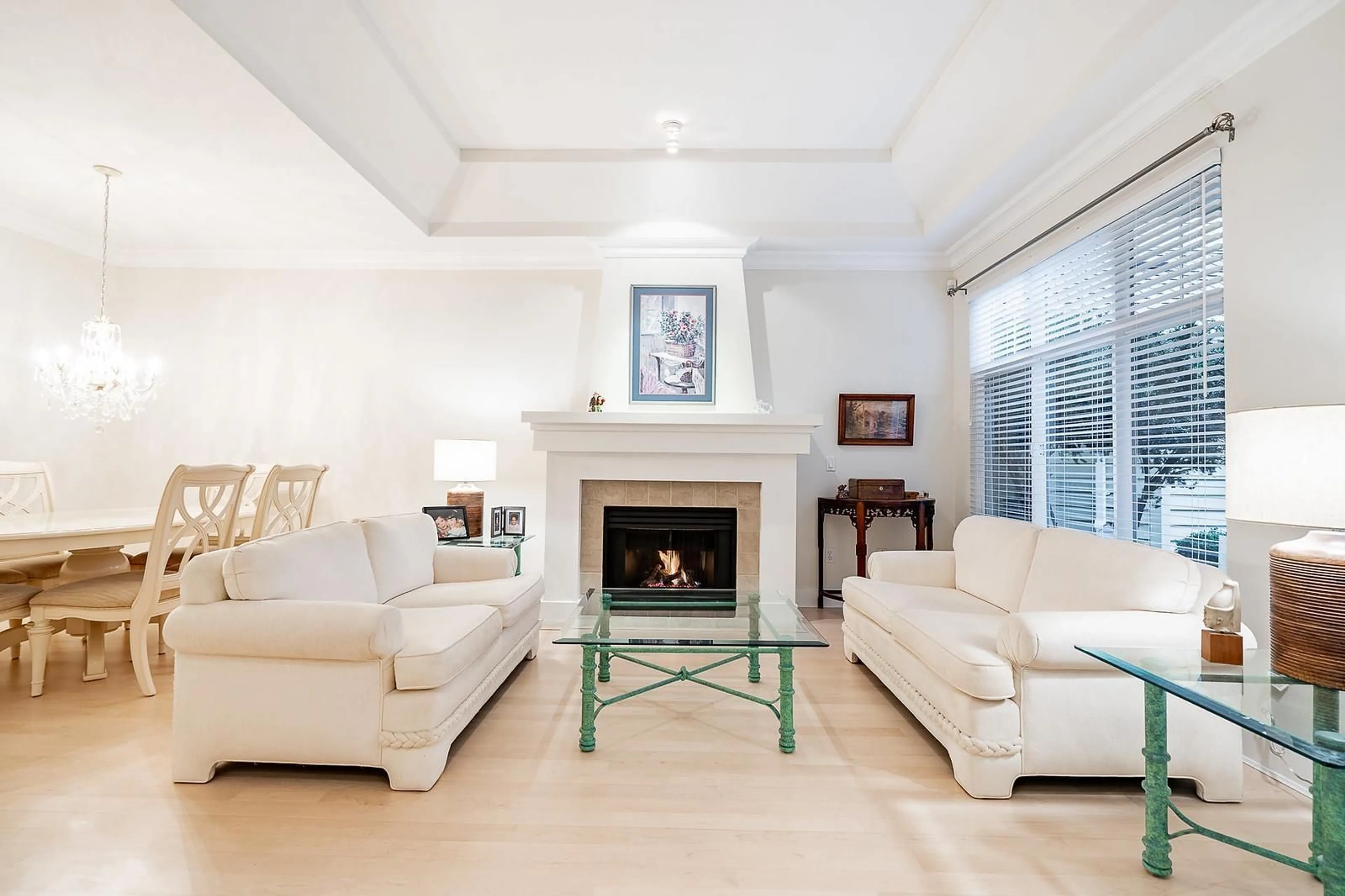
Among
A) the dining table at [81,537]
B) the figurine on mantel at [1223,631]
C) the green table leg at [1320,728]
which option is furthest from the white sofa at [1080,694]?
the dining table at [81,537]

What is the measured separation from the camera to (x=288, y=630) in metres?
2.25

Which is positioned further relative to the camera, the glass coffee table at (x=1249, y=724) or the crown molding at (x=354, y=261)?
the crown molding at (x=354, y=261)

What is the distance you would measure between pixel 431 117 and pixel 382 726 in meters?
3.40

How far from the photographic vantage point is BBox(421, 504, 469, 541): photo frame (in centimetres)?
446

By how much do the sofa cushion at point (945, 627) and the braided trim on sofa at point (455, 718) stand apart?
1750 millimetres

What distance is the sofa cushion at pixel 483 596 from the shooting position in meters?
3.12

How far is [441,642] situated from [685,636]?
91 cm

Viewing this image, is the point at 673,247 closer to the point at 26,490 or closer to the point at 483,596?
the point at 483,596

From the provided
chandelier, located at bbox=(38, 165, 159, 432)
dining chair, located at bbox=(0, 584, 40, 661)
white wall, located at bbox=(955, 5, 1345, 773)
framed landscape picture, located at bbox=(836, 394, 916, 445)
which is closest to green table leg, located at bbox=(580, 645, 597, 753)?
white wall, located at bbox=(955, 5, 1345, 773)

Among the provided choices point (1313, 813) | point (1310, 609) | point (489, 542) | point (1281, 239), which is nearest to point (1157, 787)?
point (1313, 813)

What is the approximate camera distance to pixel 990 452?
475 centimetres

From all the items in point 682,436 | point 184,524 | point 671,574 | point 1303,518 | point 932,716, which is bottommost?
point 932,716

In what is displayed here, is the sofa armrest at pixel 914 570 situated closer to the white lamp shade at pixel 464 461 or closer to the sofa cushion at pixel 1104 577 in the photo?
the sofa cushion at pixel 1104 577

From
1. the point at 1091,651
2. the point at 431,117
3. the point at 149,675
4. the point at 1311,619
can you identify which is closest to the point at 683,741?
the point at 1091,651
